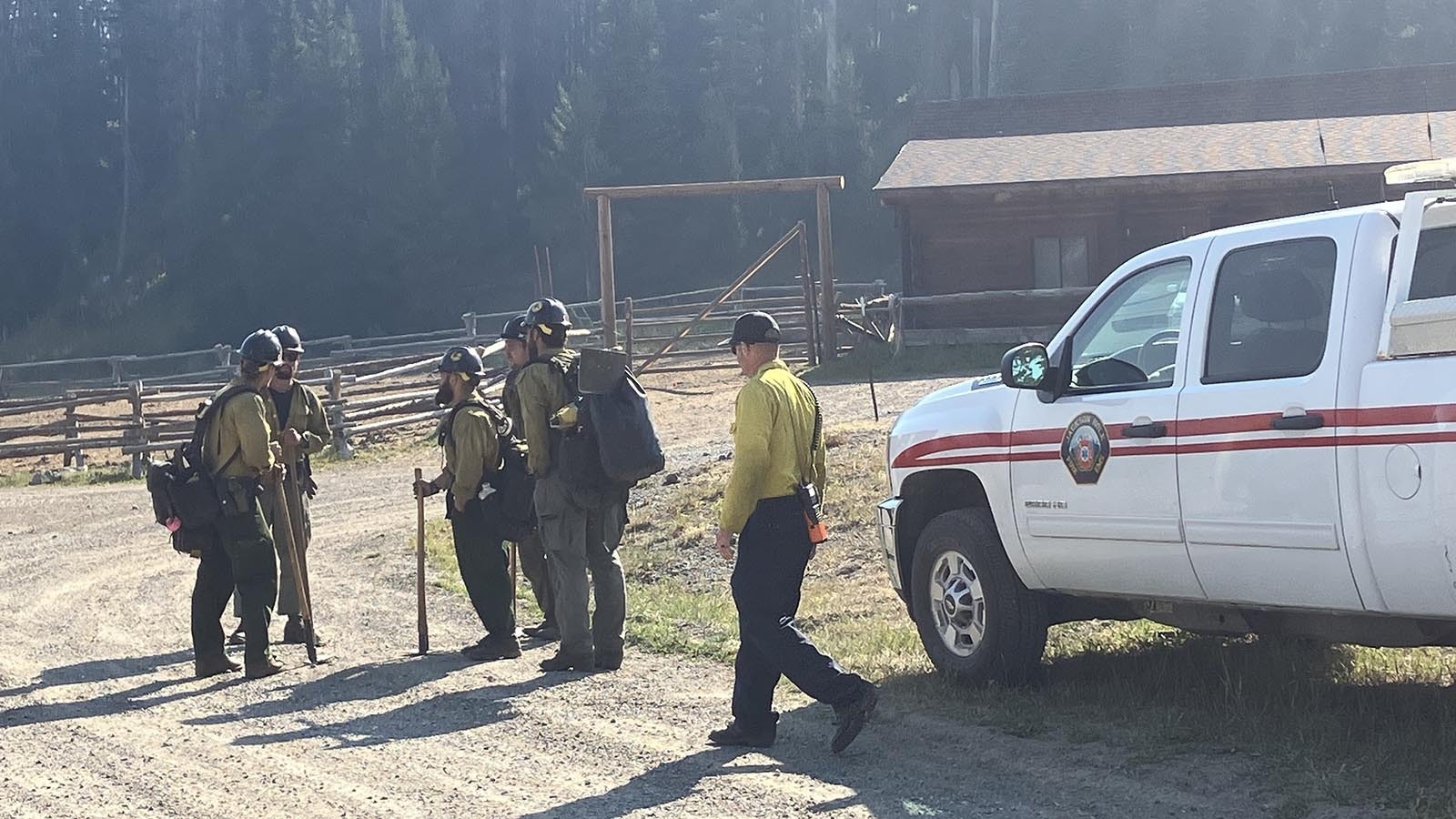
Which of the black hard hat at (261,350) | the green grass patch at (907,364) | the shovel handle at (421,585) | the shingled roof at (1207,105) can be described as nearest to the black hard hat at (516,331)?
the shovel handle at (421,585)

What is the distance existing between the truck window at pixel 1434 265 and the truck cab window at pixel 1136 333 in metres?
1.09

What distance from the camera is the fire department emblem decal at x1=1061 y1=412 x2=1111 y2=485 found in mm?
6820

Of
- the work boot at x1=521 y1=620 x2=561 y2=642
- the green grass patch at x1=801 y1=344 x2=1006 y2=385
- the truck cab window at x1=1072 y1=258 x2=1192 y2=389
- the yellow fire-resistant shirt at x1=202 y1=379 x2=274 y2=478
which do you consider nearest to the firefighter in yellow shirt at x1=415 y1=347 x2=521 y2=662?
the work boot at x1=521 y1=620 x2=561 y2=642

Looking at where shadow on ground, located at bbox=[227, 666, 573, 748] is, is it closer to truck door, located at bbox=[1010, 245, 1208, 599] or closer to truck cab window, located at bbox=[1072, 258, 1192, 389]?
truck door, located at bbox=[1010, 245, 1208, 599]

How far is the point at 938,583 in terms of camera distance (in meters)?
7.87

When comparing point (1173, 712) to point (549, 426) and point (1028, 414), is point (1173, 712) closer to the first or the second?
point (1028, 414)

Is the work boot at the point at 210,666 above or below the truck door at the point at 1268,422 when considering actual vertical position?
below

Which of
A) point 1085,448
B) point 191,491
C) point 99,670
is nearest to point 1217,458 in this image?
point 1085,448

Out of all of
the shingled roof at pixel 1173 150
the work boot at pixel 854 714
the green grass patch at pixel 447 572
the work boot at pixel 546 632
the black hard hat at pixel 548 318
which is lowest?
the green grass patch at pixel 447 572

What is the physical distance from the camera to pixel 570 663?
8867 millimetres

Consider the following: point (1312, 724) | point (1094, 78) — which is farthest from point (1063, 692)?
point (1094, 78)

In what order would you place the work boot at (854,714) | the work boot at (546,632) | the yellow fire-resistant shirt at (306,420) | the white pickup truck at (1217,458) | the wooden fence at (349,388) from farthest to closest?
the wooden fence at (349,388) < the yellow fire-resistant shirt at (306,420) < the work boot at (546,632) < the work boot at (854,714) < the white pickup truck at (1217,458)

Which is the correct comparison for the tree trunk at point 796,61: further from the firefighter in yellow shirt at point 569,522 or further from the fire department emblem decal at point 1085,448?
the fire department emblem decal at point 1085,448

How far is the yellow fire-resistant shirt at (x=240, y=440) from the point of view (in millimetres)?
9117
